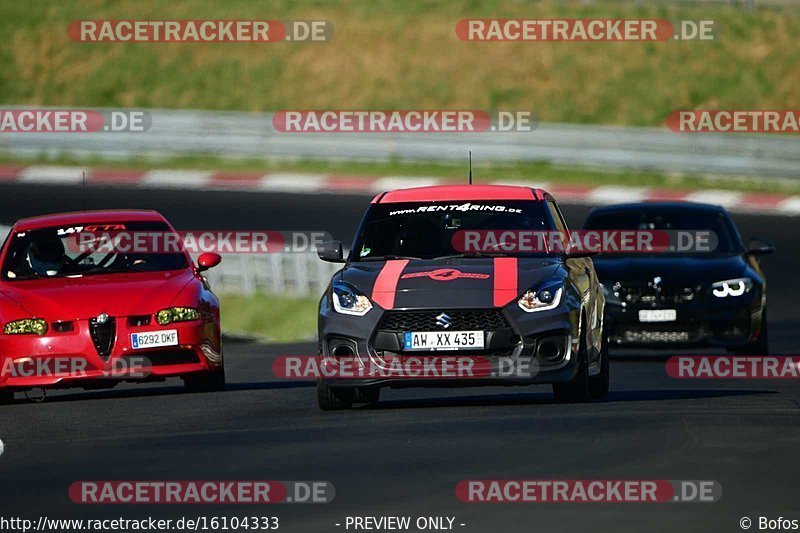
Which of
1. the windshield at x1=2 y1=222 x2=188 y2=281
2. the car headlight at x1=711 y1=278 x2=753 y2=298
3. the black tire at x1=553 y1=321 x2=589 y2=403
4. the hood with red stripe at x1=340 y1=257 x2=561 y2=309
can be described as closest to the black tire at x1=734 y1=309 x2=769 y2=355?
the car headlight at x1=711 y1=278 x2=753 y2=298

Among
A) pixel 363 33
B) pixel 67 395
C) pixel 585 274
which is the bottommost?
pixel 67 395

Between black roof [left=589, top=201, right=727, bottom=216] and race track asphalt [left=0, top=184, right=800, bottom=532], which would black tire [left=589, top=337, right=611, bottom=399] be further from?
black roof [left=589, top=201, right=727, bottom=216]

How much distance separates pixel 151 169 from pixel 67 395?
62.9 feet

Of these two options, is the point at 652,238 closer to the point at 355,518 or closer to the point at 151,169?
the point at 355,518

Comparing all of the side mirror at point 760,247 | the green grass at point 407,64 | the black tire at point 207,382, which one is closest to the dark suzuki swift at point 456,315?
the black tire at point 207,382

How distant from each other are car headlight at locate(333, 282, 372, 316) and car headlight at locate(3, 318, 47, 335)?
2.55m

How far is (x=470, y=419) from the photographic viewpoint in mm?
12070

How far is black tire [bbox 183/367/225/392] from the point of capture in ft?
48.2

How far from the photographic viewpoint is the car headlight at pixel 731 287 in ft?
56.4

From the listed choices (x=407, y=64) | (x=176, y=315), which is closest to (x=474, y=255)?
(x=176, y=315)

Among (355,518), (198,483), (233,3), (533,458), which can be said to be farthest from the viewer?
(233,3)

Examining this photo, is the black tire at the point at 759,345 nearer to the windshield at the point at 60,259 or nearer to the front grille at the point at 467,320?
the windshield at the point at 60,259

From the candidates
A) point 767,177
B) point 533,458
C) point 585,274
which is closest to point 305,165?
point 767,177

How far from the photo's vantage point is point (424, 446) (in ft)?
34.8
